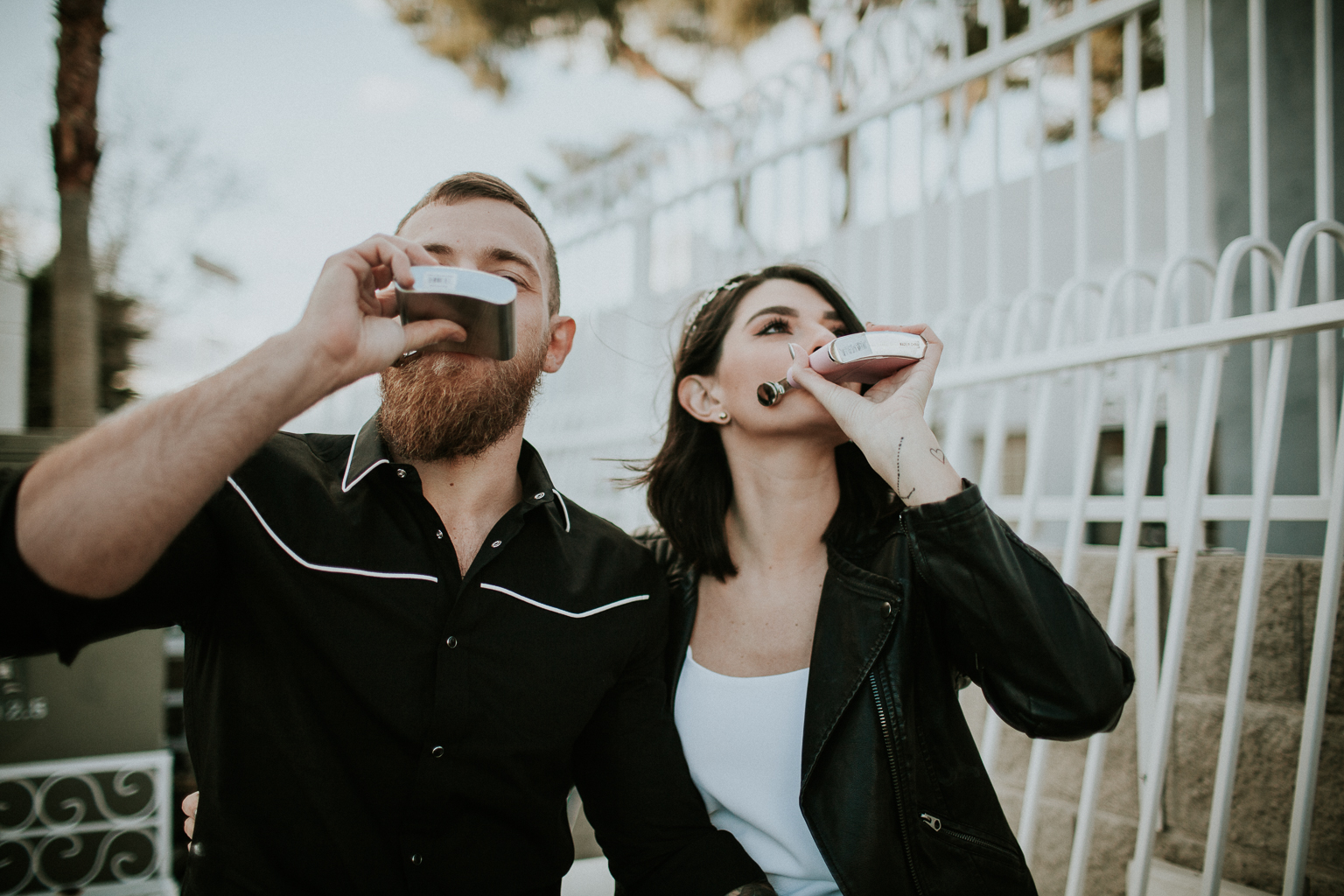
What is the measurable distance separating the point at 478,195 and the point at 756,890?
1861mm

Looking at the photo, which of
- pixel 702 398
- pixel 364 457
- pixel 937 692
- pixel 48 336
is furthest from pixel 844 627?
pixel 48 336

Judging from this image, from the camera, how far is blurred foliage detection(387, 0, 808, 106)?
786 centimetres

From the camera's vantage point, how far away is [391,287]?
1.49 metres

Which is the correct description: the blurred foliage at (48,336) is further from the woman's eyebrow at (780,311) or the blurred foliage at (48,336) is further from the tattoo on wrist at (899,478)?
the tattoo on wrist at (899,478)

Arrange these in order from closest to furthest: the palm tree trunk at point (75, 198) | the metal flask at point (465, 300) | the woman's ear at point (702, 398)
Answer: the metal flask at point (465, 300)
the woman's ear at point (702, 398)
the palm tree trunk at point (75, 198)

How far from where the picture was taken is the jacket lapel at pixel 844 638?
5.72 feet

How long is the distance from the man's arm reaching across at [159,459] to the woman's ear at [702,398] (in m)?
1.29

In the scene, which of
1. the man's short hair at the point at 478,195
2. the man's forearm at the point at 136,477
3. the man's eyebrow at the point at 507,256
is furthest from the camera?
the man's short hair at the point at 478,195

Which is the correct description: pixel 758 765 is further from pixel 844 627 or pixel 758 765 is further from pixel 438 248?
pixel 438 248

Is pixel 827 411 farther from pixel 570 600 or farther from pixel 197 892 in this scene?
pixel 197 892

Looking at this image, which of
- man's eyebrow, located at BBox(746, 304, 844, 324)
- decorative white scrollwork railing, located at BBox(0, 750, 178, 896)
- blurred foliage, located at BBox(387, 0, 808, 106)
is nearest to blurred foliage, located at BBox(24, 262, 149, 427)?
blurred foliage, located at BBox(387, 0, 808, 106)

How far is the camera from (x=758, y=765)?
186 cm

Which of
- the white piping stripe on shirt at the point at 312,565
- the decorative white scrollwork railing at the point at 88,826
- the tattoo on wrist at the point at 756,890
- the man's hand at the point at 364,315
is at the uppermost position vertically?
the man's hand at the point at 364,315

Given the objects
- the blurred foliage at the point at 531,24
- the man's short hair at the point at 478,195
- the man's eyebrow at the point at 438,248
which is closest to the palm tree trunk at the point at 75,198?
the blurred foliage at the point at 531,24
